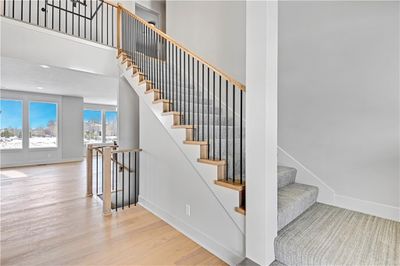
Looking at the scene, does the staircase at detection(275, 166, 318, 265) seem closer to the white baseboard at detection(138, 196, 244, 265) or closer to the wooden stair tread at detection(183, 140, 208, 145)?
the white baseboard at detection(138, 196, 244, 265)

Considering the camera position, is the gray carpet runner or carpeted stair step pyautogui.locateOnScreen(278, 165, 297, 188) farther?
carpeted stair step pyautogui.locateOnScreen(278, 165, 297, 188)

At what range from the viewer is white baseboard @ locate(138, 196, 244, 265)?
1896 mm

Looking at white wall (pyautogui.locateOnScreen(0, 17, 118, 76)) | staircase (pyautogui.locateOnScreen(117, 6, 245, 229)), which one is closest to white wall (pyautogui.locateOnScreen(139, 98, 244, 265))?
staircase (pyautogui.locateOnScreen(117, 6, 245, 229))

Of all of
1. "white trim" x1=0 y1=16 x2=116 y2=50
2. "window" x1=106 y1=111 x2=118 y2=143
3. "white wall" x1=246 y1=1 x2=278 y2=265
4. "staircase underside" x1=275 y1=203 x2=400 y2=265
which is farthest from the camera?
"window" x1=106 y1=111 x2=118 y2=143

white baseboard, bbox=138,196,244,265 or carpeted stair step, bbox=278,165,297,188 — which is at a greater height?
carpeted stair step, bbox=278,165,297,188

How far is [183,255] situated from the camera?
2.03 metres

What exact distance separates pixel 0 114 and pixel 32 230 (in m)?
6.33

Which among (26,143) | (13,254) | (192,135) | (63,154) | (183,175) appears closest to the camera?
(13,254)

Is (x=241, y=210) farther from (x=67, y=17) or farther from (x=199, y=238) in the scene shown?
(x=67, y=17)

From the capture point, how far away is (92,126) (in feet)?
31.6

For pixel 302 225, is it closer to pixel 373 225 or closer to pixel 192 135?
pixel 373 225

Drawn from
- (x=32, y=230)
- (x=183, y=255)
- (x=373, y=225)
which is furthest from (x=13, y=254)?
(x=373, y=225)

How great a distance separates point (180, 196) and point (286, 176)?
129 centimetres

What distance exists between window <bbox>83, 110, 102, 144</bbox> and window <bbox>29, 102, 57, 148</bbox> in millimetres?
1616
